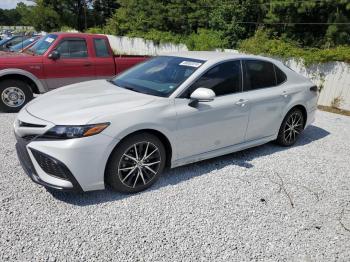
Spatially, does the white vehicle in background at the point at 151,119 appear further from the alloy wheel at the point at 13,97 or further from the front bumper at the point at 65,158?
the alloy wheel at the point at 13,97

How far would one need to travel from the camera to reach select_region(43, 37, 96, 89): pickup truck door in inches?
284

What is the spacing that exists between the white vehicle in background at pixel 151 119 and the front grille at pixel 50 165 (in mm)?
12

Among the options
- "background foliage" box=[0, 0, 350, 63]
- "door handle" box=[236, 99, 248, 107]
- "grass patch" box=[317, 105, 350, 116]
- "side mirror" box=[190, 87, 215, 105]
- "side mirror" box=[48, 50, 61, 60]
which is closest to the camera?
"side mirror" box=[190, 87, 215, 105]

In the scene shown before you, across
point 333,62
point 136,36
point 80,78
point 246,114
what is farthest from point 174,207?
point 136,36

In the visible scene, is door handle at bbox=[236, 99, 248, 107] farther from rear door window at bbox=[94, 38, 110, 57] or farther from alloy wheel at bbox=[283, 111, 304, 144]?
rear door window at bbox=[94, 38, 110, 57]

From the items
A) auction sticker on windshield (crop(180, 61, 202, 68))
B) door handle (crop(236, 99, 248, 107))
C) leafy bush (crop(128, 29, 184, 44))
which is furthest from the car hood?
leafy bush (crop(128, 29, 184, 44))

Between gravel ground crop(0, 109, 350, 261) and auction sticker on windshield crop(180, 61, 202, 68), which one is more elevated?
auction sticker on windshield crop(180, 61, 202, 68)

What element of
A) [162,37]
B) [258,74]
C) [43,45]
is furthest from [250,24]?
[258,74]

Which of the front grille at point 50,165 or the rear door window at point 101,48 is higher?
the rear door window at point 101,48

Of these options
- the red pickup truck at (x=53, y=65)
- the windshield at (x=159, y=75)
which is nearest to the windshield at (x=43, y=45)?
the red pickup truck at (x=53, y=65)

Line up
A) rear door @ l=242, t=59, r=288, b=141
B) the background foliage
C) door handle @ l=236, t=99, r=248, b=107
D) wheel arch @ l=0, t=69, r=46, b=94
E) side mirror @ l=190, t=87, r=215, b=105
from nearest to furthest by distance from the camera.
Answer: side mirror @ l=190, t=87, r=215, b=105 → door handle @ l=236, t=99, r=248, b=107 → rear door @ l=242, t=59, r=288, b=141 → wheel arch @ l=0, t=69, r=46, b=94 → the background foliage

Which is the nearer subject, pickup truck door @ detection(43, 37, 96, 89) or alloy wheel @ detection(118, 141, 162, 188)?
alloy wheel @ detection(118, 141, 162, 188)

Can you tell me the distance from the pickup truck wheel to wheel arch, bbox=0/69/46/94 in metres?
0.09

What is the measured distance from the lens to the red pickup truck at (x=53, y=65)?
6898mm
